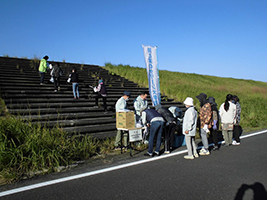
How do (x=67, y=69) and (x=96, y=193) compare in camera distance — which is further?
(x=67, y=69)

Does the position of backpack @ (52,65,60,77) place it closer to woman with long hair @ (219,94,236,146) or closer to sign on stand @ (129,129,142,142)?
sign on stand @ (129,129,142,142)

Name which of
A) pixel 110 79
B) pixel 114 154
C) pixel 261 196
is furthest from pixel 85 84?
pixel 261 196

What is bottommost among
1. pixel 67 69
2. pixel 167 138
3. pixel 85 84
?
pixel 167 138

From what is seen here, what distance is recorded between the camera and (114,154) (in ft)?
24.1

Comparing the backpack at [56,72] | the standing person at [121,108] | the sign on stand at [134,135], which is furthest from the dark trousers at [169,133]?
the backpack at [56,72]

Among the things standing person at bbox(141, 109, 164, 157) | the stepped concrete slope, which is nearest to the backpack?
the stepped concrete slope

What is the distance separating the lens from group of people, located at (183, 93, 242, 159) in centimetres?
696

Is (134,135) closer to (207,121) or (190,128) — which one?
(190,128)

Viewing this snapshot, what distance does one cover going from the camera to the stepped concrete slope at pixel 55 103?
31.4ft

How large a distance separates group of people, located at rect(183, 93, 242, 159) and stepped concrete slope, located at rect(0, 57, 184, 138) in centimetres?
347

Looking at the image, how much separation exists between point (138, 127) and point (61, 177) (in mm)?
2963

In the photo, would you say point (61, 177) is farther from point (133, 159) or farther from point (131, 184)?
point (133, 159)

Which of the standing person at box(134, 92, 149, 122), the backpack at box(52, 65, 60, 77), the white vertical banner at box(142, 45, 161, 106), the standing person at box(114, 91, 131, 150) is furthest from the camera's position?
the backpack at box(52, 65, 60, 77)

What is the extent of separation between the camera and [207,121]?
767 cm
